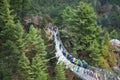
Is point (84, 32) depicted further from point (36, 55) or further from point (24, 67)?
point (24, 67)

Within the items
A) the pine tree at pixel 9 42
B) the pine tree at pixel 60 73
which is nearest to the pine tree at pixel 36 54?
the pine tree at pixel 60 73

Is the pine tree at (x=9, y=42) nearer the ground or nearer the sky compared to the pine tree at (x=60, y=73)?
nearer the sky

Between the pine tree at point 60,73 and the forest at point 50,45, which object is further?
the pine tree at point 60,73

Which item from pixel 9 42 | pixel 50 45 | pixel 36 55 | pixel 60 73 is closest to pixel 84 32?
pixel 50 45

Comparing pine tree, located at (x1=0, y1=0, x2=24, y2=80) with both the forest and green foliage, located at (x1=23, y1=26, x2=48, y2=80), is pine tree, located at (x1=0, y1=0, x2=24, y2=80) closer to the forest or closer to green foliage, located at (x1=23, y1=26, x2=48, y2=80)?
the forest

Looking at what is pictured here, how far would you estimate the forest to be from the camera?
28.9 meters

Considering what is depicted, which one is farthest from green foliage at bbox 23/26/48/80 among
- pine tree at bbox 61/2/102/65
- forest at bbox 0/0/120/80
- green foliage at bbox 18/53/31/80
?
pine tree at bbox 61/2/102/65

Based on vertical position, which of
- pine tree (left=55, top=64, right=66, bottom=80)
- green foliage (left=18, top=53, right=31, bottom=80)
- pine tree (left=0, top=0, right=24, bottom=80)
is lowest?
pine tree (left=55, top=64, right=66, bottom=80)

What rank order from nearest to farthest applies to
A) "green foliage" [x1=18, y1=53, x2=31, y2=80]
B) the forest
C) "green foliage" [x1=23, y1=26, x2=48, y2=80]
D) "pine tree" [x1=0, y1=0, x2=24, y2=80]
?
1. "green foliage" [x1=18, y1=53, x2=31, y2=80]
2. "green foliage" [x1=23, y1=26, x2=48, y2=80]
3. the forest
4. "pine tree" [x1=0, y1=0, x2=24, y2=80]

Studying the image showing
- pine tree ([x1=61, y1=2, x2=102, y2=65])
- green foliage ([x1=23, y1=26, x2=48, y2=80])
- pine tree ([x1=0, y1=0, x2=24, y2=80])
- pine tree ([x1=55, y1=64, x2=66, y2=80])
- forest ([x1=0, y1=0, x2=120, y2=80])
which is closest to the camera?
green foliage ([x1=23, y1=26, x2=48, y2=80])

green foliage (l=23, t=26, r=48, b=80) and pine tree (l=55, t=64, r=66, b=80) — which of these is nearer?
green foliage (l=23, t=26, r=48, b=80)

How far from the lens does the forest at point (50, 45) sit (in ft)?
94.9

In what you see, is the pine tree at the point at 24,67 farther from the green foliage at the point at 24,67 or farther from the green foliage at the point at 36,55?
the green foliage at the point at 36,55

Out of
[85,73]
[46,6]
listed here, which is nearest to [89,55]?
[85,73]
